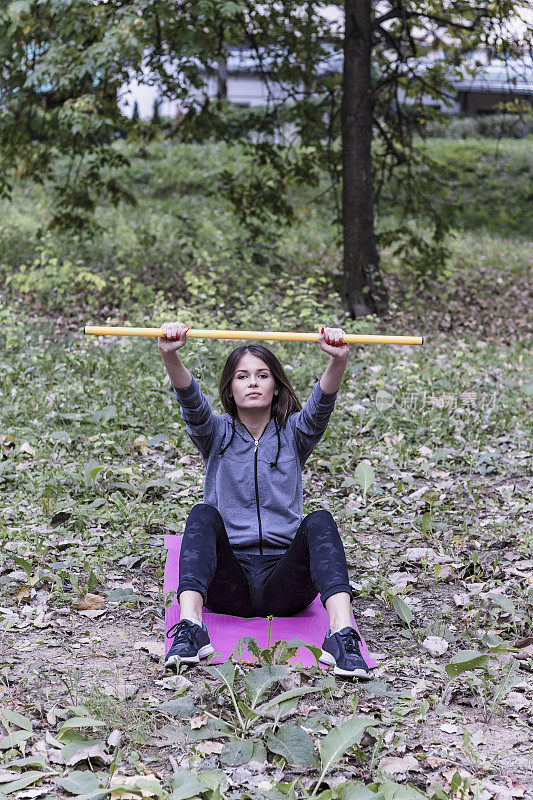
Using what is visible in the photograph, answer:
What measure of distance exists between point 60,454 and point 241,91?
24.9m

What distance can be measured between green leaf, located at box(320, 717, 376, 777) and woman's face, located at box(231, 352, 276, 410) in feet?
4.62

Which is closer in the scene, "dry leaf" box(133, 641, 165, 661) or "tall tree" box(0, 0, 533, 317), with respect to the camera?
"dry leaf" box(133, 641, 165, 661)

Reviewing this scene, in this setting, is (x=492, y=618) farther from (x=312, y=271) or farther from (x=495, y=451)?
(x=312, y=271)

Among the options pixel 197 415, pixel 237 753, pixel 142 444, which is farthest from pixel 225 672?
pixel 142 444

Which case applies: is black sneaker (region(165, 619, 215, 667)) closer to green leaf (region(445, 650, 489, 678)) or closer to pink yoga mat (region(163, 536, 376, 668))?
pink yoga mat (region(163, 536, 376, 668))

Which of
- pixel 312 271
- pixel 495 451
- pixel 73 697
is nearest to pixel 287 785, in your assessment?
pixel 73 697

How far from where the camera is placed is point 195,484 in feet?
16.2

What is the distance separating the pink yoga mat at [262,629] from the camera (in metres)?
3.06

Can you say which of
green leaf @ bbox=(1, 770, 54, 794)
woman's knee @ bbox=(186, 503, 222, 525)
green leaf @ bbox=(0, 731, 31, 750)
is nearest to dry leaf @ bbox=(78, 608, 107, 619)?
woman's knee @ bbox=(186, 503, 222, 525)

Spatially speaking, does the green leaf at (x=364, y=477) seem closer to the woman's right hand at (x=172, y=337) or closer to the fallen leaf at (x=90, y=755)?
the woman's right hand at (x=172, y=337)

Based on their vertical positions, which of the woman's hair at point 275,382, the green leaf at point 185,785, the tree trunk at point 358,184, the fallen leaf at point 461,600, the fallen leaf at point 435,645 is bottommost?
the fallen leaf at point 461,600

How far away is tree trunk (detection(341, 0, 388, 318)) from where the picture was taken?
29.0 ft

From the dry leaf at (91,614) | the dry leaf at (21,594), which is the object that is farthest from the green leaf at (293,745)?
the dry leaf at (21,594)

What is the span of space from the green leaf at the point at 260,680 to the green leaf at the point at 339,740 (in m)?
0.33
